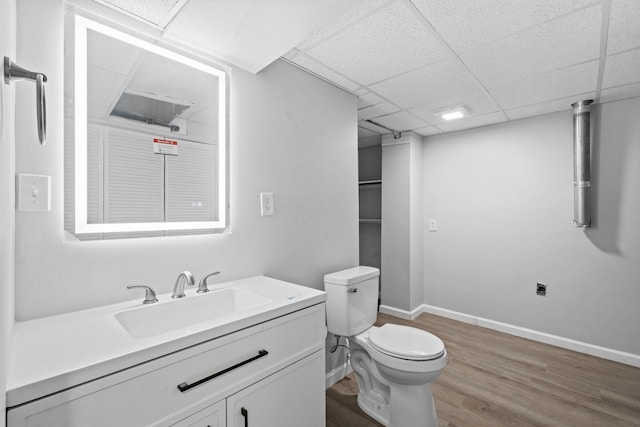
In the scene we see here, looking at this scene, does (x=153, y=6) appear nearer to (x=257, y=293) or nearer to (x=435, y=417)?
(x=257, y=293)

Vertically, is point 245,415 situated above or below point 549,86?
below

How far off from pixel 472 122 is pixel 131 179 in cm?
306

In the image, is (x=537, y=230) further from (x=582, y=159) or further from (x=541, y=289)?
(x=582, y=159)

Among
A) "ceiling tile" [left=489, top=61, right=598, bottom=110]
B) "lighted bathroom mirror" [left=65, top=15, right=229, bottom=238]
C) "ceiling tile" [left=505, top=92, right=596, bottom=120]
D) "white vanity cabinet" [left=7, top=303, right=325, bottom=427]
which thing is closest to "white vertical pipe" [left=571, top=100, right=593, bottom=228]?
"ceiling tile" [left=505, top=92, right=596, bottom=120]

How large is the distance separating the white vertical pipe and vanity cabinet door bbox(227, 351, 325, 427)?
2.58 metres

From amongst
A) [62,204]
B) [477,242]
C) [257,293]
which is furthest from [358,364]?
[477,242]

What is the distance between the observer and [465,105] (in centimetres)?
252

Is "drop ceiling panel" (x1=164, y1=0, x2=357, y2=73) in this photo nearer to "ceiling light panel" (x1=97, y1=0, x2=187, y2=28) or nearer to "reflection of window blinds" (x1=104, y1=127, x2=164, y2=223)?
"ceiling light panel" (x1=97, y1=0, x2=187, y2=28)

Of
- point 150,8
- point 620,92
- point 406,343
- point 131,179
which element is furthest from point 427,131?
point 131,179

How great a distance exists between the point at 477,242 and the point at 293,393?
2711mm

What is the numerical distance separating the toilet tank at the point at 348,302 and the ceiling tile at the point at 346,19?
4.64ft

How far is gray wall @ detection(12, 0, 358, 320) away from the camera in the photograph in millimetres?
1021

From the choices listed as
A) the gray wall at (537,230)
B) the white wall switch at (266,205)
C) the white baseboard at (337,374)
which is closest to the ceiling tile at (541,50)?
the gray wall at (537,230)

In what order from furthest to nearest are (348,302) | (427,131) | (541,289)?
(427,131) → (541,289) → (348,302)
